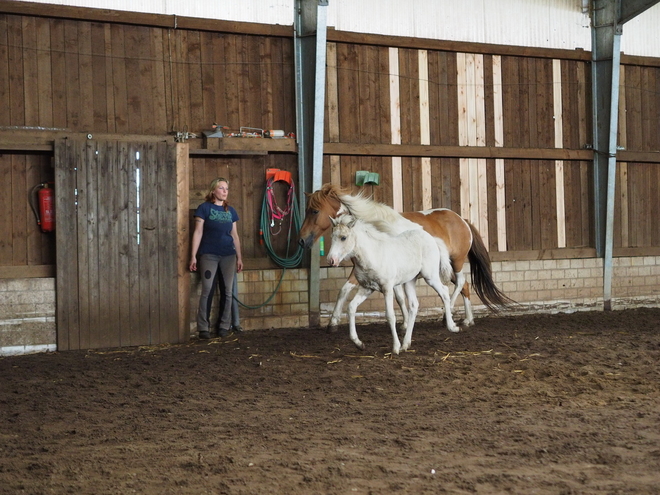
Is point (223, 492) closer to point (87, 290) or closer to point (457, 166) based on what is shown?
point (87, 290)

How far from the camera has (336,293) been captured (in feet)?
29.1

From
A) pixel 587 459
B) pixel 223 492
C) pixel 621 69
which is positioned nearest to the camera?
pixel 223 492

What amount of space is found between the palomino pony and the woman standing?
5.83ft

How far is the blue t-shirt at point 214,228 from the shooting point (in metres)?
7.78

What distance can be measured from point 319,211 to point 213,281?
138 cm

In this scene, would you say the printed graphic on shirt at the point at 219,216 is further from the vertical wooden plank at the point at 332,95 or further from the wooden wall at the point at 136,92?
the vertical wooden plank at the point at 332,95

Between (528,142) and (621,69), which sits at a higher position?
(621,69)

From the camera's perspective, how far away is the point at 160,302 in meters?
7.77

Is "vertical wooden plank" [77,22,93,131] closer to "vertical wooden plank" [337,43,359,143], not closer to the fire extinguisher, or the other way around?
the fire extinguisher

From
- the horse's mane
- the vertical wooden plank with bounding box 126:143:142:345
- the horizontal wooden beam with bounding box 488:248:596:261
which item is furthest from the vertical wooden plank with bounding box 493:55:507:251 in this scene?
the vertical wooden plank with bounding box 126:143:142:345

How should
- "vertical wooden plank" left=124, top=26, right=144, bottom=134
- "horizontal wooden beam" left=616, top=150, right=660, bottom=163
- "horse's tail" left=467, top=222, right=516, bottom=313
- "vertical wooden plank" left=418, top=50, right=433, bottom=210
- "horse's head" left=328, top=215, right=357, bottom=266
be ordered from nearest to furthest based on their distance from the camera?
1. "horse's head" left=328, top=215, right=357, bottom=266
2. "vertical wooden plank" left=124, top=26, right=144, bottom=134
3. "horse's tail" left=467, top=222, right=516, bottom=313
4. "vertical wooden plank" left=418, top=50, right=433, bottom=210
5. "horizontal wooden beam" left=616, top=150, right=660, bottom=163

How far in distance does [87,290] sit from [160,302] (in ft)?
2.37

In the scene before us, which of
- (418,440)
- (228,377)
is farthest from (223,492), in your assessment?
(228,377)

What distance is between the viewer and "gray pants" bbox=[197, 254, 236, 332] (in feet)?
25.7
